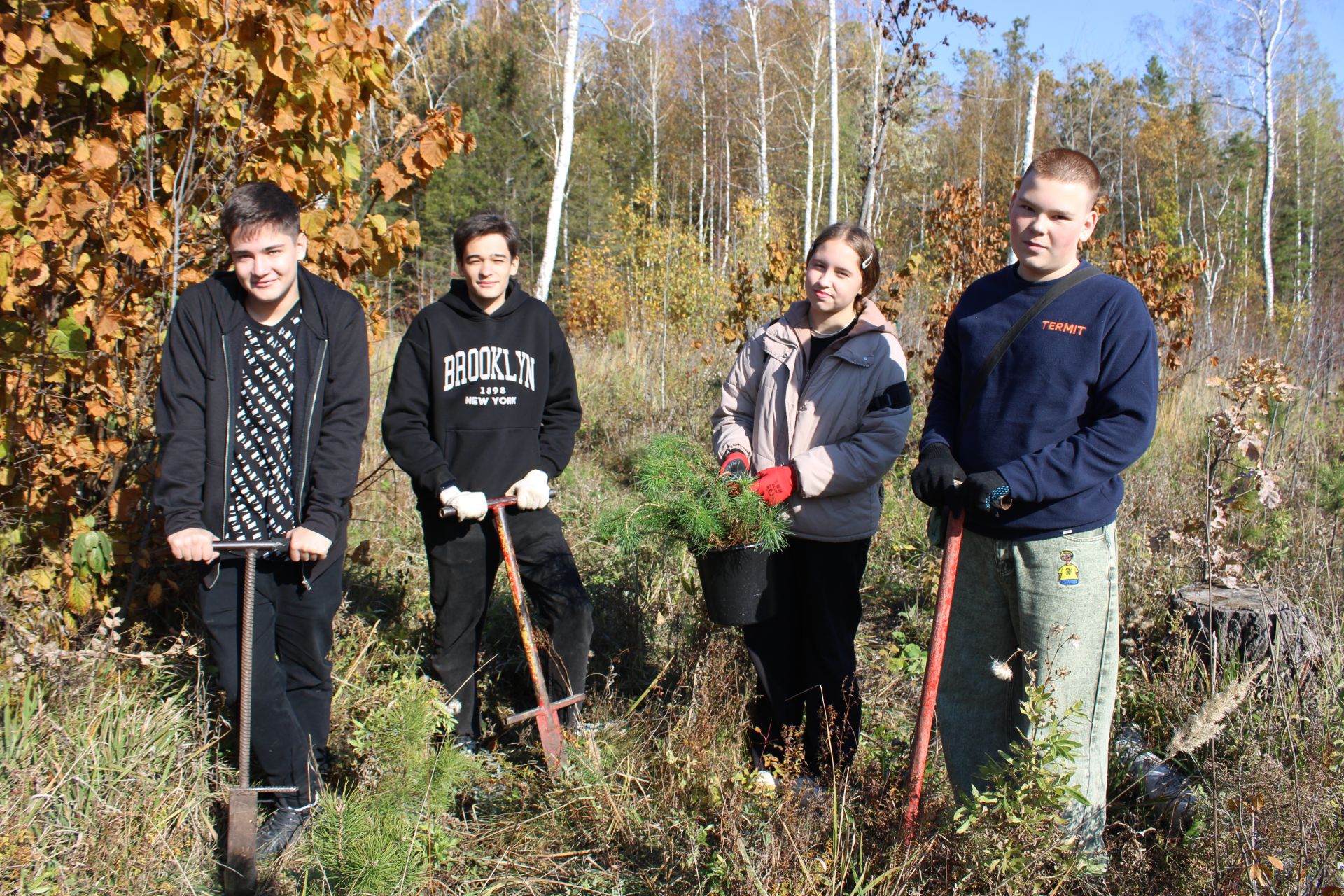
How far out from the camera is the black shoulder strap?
7.35ft

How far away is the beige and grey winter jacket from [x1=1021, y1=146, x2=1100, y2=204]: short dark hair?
0.72 meters

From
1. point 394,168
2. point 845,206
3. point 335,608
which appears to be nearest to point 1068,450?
point 335,608

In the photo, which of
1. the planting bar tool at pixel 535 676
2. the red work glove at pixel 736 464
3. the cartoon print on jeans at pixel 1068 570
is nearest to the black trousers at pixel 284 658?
the planting bar tool at pixel 535 676

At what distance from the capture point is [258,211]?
8.42 feet

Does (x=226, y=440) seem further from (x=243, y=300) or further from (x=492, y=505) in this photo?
(x=492, y=505)

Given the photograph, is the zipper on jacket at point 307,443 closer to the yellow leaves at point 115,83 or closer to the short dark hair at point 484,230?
the short dark hair at point 484,230

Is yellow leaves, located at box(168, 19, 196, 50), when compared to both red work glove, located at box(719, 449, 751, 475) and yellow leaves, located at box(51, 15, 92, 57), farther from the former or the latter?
red work glove, located at box(719, 449, 751, 475)

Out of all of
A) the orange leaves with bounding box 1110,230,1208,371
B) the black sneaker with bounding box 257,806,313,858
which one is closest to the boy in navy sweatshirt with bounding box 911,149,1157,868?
the black sneaker with bounding box 257,806,313,858

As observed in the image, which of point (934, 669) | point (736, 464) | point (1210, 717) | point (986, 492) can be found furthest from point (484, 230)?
point (1210, 717)

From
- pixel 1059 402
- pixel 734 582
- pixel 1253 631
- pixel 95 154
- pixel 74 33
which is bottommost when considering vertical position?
pixel 1253 631

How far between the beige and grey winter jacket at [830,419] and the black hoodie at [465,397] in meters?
0.76

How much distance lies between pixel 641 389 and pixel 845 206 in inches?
999

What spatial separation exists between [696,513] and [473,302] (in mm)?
1234

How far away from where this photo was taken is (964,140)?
3766 cm
